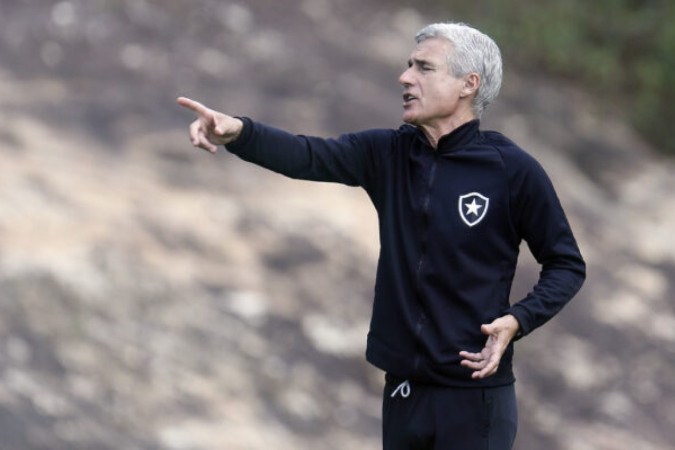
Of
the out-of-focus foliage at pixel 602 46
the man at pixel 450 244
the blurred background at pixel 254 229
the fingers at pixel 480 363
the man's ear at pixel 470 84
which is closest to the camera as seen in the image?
the fingers at pixel 480 363

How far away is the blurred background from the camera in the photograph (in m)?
7.49

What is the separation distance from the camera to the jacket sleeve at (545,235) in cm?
361

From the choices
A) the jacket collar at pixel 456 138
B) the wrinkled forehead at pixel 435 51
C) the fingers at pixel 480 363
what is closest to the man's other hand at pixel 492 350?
the fingers at pixel 480 363

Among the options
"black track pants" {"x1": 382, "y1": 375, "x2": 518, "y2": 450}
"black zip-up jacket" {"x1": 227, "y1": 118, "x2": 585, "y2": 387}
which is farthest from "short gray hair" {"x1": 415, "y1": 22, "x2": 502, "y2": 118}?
"black track pants" {"x1": 382, "y1": 375, "x2": 518, "y2": 450}

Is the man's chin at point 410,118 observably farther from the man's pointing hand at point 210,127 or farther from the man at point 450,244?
the man's pointing hand at point 210,127

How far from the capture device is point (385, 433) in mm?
3723

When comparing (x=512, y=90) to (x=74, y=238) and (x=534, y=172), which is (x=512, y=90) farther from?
(x=534, y=172)

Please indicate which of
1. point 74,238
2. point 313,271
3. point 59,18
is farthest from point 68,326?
point 59,18

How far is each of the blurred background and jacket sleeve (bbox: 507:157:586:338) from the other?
11.2 ft

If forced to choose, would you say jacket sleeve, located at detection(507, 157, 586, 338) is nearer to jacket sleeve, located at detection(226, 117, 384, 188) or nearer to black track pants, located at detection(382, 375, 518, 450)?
black track pants, located at detection(382, 375, 518, 450)

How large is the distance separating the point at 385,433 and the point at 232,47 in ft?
24.0

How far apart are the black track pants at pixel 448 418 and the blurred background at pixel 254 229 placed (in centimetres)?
313

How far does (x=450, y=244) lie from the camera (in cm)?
360

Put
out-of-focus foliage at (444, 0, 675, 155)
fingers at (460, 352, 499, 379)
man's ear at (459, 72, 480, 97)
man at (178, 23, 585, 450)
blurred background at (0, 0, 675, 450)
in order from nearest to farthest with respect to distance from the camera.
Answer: fingers at (460, 352, 499, 379)
man at (178, 23, 585, 450)
man's ear at (459, 72, 480, 97)
blurred background at (0, 0, 675, 450)
out-of-focus foliage at (444, 0, 675, 155)
